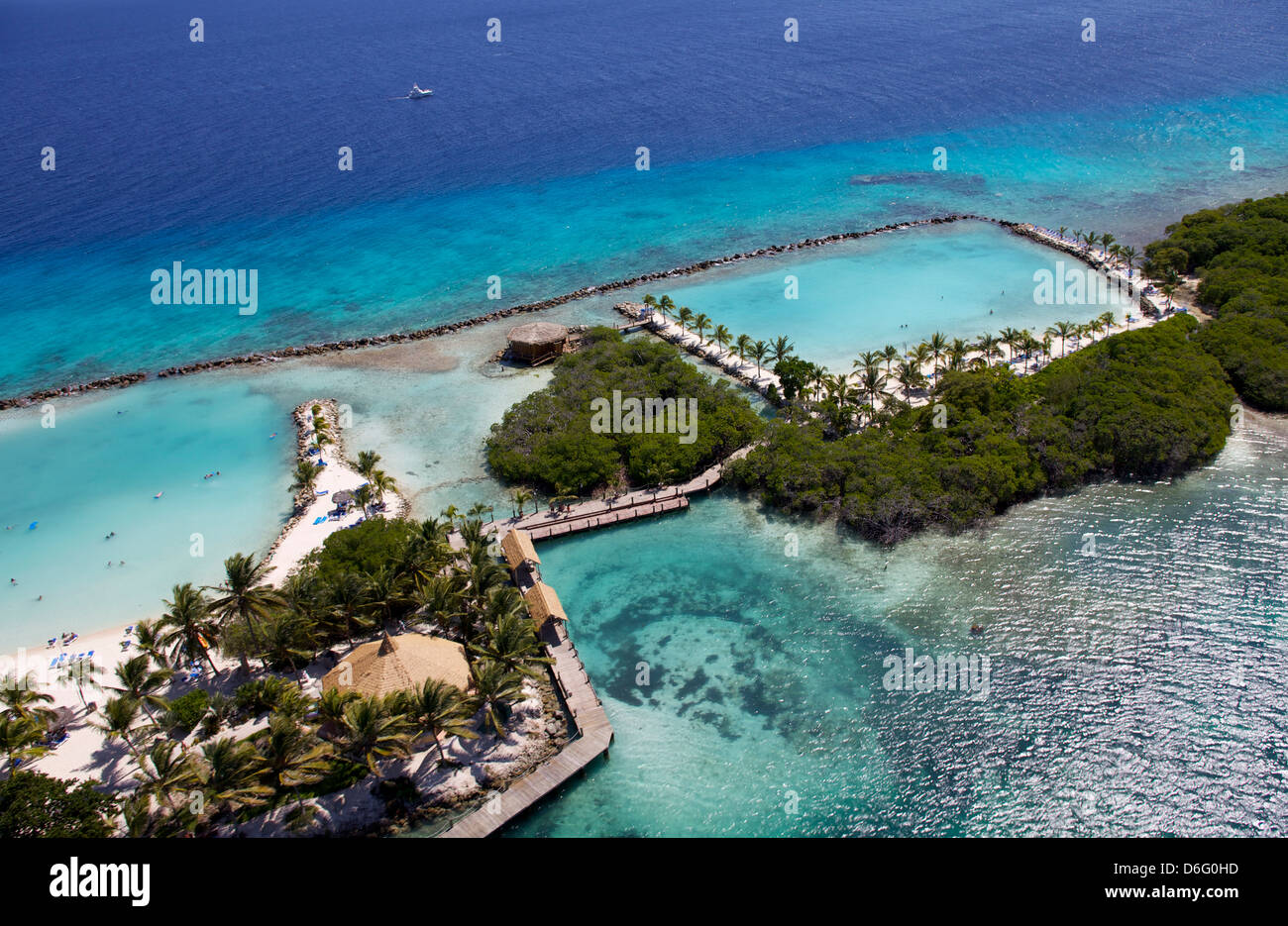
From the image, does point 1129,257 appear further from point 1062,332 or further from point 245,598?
point 245,598

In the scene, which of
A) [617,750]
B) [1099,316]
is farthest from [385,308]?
[1099,316]

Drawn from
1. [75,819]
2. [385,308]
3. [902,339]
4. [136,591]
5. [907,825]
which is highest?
[385,308]

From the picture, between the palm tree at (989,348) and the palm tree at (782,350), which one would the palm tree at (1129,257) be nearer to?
the palm tree at (989,348)

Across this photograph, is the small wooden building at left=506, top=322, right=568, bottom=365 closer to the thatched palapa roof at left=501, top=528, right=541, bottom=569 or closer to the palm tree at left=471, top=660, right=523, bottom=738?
the thatched palapa roof at left=501, top=528, right=541, bottom=569

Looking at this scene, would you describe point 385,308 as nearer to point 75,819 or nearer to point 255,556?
point 255,556

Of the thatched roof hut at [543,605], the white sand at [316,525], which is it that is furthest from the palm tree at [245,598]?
the thatched roof hut at [543,605]
